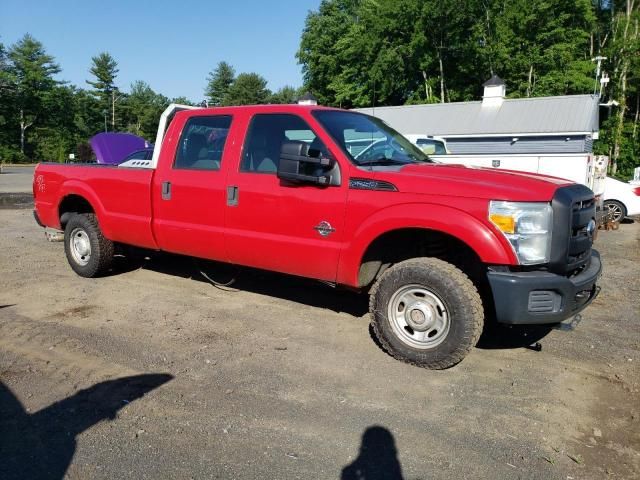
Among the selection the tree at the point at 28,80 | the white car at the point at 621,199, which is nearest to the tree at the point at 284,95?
the tree at the point at 28,80

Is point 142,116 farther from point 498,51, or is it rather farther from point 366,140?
point 366,140

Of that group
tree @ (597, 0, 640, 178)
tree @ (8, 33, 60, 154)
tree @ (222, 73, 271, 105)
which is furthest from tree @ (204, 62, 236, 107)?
tree @ (597, 0, 640, 178)

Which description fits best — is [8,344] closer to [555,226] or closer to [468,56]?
[555,226]

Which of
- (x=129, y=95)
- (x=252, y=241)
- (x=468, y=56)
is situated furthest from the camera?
(x=129, y=95)

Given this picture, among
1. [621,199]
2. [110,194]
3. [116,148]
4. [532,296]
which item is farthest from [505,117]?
[532,296]

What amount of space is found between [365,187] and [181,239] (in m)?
2.14

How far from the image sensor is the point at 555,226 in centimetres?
364

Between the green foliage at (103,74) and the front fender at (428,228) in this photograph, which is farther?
the green foliage at (103,74)

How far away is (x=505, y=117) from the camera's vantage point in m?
28.2

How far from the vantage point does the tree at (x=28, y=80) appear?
2392 inches

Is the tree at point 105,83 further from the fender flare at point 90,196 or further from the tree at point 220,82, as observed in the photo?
the fender flare at point 90,196

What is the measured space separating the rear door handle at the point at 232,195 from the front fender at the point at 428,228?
1.19 meters

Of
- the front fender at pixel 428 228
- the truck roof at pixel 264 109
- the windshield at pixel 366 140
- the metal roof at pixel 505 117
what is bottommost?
the front fender at pixel 428 228

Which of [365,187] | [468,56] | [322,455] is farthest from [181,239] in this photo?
[468,56]
